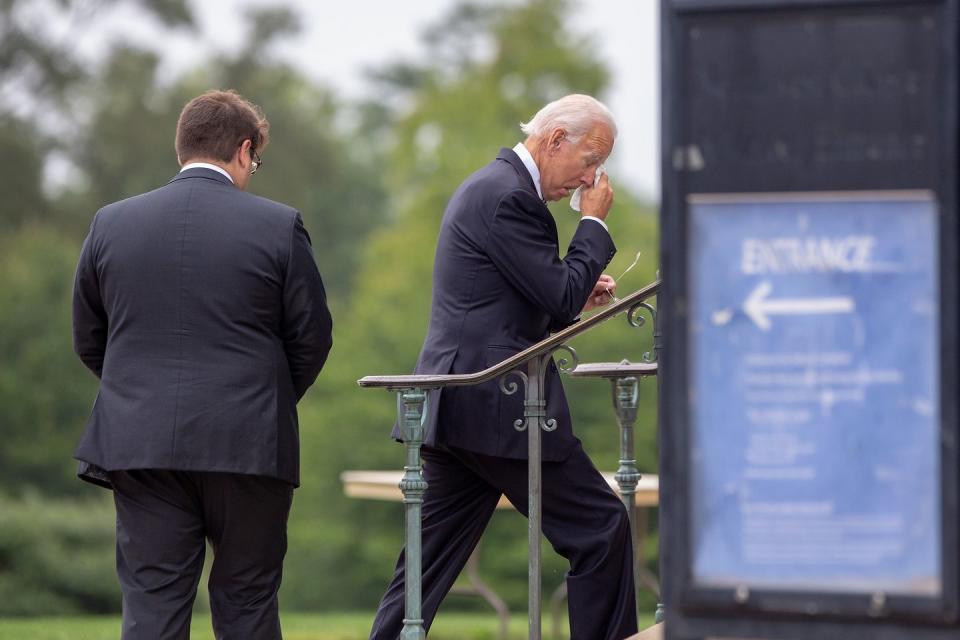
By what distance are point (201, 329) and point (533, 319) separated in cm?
101

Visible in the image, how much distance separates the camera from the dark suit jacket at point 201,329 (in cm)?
402

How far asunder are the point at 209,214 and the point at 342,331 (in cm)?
1632

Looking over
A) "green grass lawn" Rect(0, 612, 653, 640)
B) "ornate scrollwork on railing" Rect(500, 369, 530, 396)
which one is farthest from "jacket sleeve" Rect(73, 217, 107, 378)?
"green grass lawn" Rect(0, 612, 653, 640)

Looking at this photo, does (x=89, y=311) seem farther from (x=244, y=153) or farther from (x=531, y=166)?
(x=531, y=166)

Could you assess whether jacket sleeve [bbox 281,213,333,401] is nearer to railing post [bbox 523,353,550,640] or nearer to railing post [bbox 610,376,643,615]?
railing post [bbox 523,353,550,640]

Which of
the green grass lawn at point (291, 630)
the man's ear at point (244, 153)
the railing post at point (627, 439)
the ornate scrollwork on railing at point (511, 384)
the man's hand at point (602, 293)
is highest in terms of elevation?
the man's ear at point (244, 153)

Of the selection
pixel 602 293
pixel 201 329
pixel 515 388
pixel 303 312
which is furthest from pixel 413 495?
pixel 602 293

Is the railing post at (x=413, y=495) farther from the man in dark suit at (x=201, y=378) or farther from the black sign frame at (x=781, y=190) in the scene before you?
the black sign frame at (x=781, y=190)

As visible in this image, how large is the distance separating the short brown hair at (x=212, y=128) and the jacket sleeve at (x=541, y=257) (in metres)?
0.79

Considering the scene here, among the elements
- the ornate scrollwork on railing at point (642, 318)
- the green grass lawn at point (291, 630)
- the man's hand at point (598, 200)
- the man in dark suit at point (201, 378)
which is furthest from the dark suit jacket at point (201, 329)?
the green grass lawn at point (291, 630)

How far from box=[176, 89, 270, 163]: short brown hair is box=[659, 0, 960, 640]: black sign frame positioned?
70.6 inches

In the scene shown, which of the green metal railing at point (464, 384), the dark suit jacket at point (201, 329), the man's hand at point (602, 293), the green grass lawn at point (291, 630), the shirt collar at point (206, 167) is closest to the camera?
the dark suit jacket at point (201, 329)

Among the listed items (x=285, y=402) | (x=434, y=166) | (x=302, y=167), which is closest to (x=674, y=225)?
(x=285, y=402)

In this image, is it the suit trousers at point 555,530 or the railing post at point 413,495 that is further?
the suit trousers at point 555,530
